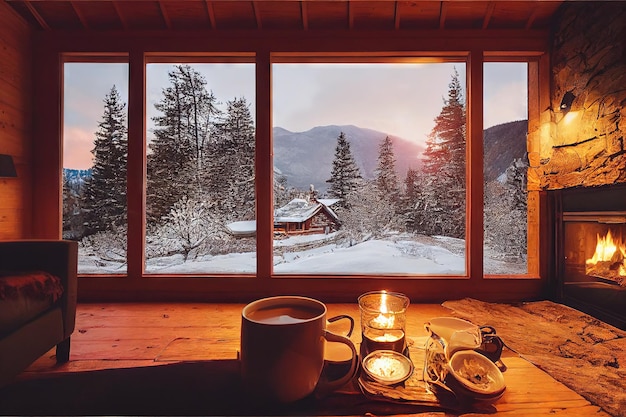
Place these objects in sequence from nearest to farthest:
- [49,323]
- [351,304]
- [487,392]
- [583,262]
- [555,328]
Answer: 1. [487,392]
2. [49,323]
3. [555,328]
4. [583,262]
5. [351,304]

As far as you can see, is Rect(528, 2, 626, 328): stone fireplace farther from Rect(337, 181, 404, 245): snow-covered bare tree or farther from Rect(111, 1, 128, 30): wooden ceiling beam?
Rect(111, 1, 128, 30): wooden ceiling beam

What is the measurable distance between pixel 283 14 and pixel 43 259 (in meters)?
2.48

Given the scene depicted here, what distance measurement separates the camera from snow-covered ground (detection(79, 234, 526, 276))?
99.9 inches

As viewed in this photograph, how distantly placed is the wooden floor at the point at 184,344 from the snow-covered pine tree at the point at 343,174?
989 mm

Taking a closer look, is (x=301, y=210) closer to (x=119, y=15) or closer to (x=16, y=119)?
(x=119, y=15)

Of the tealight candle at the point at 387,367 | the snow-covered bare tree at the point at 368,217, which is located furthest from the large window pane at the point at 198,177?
the tealight candle at the point at 387,367

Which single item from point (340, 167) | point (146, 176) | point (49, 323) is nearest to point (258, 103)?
point (340, 167)

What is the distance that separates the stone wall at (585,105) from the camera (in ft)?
6.01

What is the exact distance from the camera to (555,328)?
6.14 ft

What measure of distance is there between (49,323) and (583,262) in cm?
343

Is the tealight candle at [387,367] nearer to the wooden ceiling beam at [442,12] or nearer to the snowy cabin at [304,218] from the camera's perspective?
the snowy cabin at [304,218]

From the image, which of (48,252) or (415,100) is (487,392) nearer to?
(48,252)

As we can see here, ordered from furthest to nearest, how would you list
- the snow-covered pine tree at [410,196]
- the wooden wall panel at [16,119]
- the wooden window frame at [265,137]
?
the snow-covered pine tree at [410,196]
the wooden window frame at [265,137]
the wooden wall panel at [16,119]

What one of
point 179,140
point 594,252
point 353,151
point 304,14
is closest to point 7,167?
point 179,140
